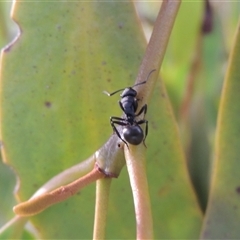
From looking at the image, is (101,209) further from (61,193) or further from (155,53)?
(155,53)

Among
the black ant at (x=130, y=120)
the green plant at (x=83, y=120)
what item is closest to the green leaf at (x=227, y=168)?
the green plant at (x=83, y=120)

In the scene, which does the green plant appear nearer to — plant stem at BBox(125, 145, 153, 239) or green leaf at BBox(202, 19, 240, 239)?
green leaf at BBox(202, 19, 240, 239)

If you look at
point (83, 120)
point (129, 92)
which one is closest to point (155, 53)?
point (129, 92)

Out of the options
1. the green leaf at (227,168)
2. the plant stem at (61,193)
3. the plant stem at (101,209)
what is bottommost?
the green leaf at (227,168)

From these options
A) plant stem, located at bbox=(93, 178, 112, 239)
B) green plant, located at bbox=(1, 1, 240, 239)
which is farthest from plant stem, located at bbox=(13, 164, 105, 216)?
green plant, located at bbox=(1, 1, 240, 239)

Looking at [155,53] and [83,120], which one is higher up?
[155,53]

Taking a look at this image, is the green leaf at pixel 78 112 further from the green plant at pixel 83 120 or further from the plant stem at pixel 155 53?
the plant stem at pixel 155 53
